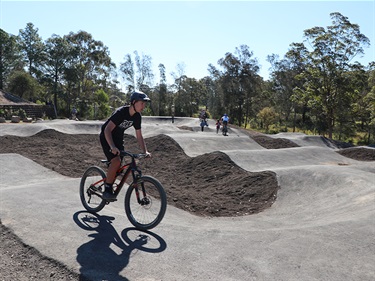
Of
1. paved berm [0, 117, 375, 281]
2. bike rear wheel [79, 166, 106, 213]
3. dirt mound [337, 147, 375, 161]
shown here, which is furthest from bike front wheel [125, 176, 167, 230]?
dirt mound [337, 147, 375, 161]

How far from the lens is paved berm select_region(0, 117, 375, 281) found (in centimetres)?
362

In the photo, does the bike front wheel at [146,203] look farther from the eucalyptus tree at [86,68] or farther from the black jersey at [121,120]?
the eucalyptus tree at [86,68]

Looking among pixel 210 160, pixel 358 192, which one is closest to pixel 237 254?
pixel 358 192

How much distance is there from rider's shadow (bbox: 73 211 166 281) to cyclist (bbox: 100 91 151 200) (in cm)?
53

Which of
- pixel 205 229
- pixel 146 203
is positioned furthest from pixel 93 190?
pixel 205 229

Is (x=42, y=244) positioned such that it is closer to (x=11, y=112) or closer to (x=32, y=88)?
(x=11, y=112)

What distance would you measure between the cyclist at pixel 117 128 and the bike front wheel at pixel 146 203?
389 mm

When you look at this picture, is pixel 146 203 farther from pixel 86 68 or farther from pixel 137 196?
pixel 86 68

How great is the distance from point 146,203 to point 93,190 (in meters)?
1.24

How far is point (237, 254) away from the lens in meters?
3.97

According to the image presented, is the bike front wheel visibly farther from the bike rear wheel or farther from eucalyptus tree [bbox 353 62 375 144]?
eucalyptus tree [bbox 353 62 375 144]

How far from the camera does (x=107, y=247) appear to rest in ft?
13.2

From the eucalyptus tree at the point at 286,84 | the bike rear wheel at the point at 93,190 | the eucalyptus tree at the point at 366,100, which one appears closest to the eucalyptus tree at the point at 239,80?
the eucalyptus tree at the point at 286,84

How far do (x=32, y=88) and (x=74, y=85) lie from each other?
587 cm
